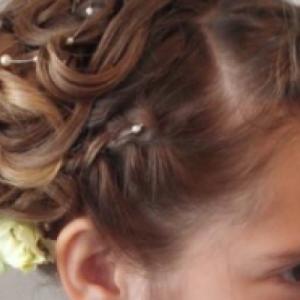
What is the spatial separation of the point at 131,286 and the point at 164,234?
0.26 feet

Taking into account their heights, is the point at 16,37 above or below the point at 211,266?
above

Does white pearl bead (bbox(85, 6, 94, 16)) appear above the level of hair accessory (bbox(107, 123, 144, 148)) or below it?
above

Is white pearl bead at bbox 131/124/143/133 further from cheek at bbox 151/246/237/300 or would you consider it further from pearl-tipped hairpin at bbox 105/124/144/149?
cheek at bbox 151/246/237/300

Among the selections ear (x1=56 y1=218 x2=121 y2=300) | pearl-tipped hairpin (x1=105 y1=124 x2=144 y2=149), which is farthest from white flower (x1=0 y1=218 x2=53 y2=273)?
pearl-tipped hairpin (x1=105 y1=124 x2=144 y2=149)

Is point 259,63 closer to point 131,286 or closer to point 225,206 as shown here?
point 225,206

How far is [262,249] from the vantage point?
0.69 metres

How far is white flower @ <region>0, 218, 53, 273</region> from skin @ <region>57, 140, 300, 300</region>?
3 cm

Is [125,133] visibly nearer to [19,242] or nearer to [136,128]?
[136,128]

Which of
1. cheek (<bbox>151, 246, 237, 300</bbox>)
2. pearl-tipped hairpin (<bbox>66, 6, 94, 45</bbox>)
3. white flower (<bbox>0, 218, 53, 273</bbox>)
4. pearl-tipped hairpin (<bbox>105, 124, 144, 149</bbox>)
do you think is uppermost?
pearl-tipped hairpin (<bbox>66, 6, 94, 45</bbox>)

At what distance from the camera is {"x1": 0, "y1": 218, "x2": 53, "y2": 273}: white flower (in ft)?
2.43

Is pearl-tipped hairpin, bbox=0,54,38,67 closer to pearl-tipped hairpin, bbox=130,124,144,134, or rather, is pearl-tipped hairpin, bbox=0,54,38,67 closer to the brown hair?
the brown hair

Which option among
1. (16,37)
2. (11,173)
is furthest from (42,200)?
(16,37)

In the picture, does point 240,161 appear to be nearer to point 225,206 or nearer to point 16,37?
point 225,206

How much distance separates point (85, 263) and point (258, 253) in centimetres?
19
